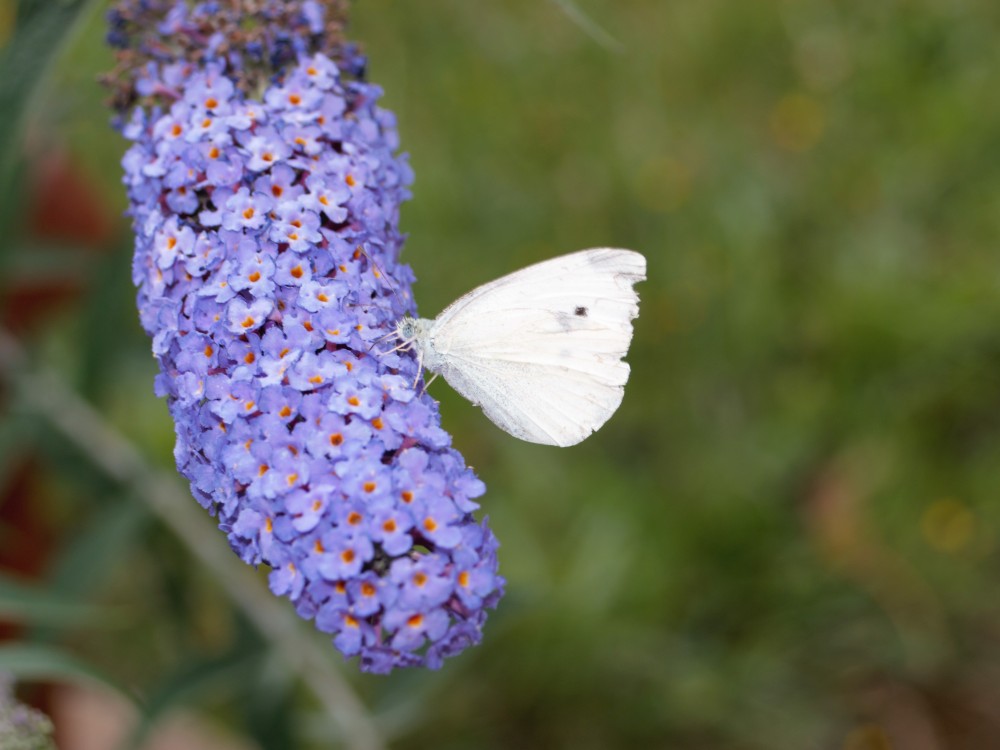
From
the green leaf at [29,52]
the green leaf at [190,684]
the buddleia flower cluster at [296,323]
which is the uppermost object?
the green leaf at [29,52]

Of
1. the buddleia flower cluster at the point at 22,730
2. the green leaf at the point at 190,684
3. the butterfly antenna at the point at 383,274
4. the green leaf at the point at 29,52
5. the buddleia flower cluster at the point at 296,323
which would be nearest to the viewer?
the buddleia flower cluster at the point at 296,323

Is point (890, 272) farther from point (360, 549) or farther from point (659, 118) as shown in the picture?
point (360, 549)

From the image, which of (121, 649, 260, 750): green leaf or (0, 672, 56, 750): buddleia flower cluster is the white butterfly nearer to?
(0, 672, 56, 750): buddleia flower cluster

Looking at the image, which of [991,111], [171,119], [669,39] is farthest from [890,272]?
[171,119]

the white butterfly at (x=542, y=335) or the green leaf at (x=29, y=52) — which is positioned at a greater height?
the green leaf at (x=29, y=52)

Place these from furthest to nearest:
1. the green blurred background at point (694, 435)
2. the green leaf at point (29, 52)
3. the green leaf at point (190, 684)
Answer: the green blurred background at point (694, 435) → the green leaf at point (190, 684) → the green leaf at point (29, 52)

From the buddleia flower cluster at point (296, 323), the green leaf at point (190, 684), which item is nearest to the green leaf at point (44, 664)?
the green leaf at point (190, 684)

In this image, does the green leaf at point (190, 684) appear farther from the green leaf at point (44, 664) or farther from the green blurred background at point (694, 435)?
the green leaf at point (44, 664)

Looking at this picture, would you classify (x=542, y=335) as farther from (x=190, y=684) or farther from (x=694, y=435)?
(x=694, y=435)

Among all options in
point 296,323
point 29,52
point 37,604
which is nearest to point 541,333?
point 296,323
